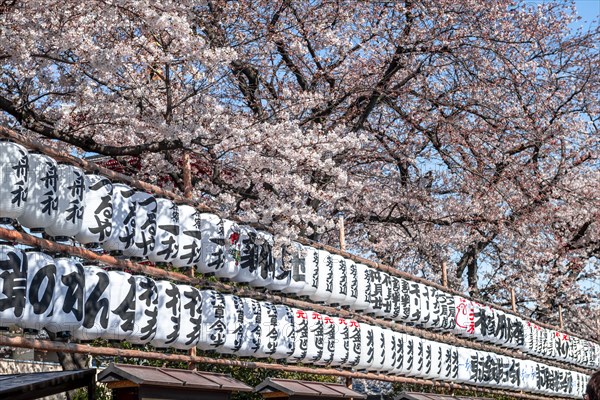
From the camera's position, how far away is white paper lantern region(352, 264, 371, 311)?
47.0ft

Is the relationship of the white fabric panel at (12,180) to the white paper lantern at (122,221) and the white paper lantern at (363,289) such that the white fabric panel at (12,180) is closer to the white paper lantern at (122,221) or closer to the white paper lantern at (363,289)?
the white paper lantern at (122,221)

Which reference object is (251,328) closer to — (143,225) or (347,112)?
(143,225)

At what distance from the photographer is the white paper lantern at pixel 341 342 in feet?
43.6

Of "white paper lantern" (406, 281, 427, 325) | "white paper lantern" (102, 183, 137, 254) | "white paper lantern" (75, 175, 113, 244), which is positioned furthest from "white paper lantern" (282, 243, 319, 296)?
"white paper lantern" (75, 175, 113, 244)

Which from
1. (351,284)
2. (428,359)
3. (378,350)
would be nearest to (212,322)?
(351,284)

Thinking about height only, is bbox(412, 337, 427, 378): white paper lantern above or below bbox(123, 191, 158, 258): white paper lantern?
below

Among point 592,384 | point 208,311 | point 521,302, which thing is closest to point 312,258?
point 208,311

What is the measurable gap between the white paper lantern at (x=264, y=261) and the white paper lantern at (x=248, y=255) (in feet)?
0.18

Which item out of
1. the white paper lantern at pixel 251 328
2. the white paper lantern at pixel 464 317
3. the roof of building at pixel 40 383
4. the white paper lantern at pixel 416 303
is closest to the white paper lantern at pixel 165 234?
the white paper lantern at pixel 251 328

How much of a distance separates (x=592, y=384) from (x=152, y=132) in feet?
A: 25.2

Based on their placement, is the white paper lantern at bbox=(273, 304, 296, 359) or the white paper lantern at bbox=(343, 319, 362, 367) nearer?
the white paper lantern at bbox=(273, 304, 296, 359)

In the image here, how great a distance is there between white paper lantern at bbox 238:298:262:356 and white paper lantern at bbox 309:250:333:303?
5.81 ft

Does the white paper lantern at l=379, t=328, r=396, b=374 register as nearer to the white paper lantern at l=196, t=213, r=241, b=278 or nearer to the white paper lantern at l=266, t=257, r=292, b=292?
the white paper lantern at l=266, t=257, r=292, b=292

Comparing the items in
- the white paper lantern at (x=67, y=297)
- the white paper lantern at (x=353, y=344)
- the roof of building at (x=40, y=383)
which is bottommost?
the roof of building at (x=40, y=383)
